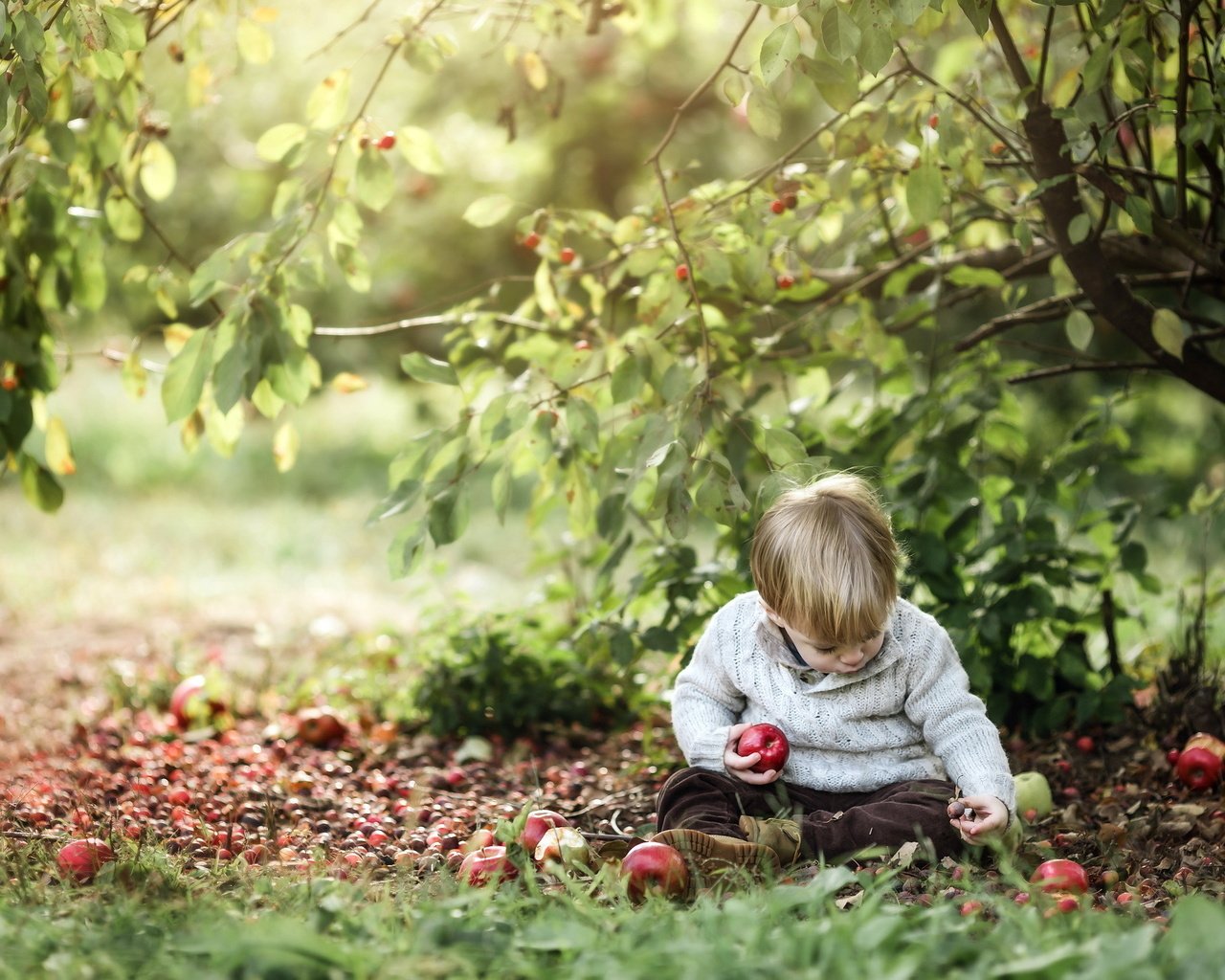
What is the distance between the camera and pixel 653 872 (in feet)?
6.71

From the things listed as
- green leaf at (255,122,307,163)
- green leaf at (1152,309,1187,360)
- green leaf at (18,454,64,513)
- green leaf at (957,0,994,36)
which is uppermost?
green leaf at (255,122,307,163)

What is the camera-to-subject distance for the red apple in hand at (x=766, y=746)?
2420 mm

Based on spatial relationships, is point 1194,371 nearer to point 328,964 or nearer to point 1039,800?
point 1039,800

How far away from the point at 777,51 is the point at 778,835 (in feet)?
4.46

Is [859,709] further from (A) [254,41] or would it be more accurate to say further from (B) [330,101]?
(A) [254,41]

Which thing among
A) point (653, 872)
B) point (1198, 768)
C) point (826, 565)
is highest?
point (826, 565)

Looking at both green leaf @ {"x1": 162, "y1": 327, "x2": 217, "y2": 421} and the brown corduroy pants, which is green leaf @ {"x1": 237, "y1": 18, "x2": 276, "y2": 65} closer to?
green leaf @ {"x1": 162, "y1": 327, "x2": 217, "y2": 421}

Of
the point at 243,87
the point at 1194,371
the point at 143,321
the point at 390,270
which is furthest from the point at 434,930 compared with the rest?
the point at 143,321

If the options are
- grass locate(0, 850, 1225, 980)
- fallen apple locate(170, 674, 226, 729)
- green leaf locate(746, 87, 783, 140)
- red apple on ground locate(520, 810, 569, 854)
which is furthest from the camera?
fallen apple locate(170, 674, 226, 729)

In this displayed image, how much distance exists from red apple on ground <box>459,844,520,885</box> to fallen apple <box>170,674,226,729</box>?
1.73 m

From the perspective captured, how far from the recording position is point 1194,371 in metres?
2.86

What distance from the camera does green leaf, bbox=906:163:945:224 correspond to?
257 centimetres

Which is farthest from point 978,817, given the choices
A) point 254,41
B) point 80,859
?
point 254,41

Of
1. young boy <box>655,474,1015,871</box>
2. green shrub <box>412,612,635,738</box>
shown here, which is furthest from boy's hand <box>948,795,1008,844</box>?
green shrub <box>412,612,635,738</box>
